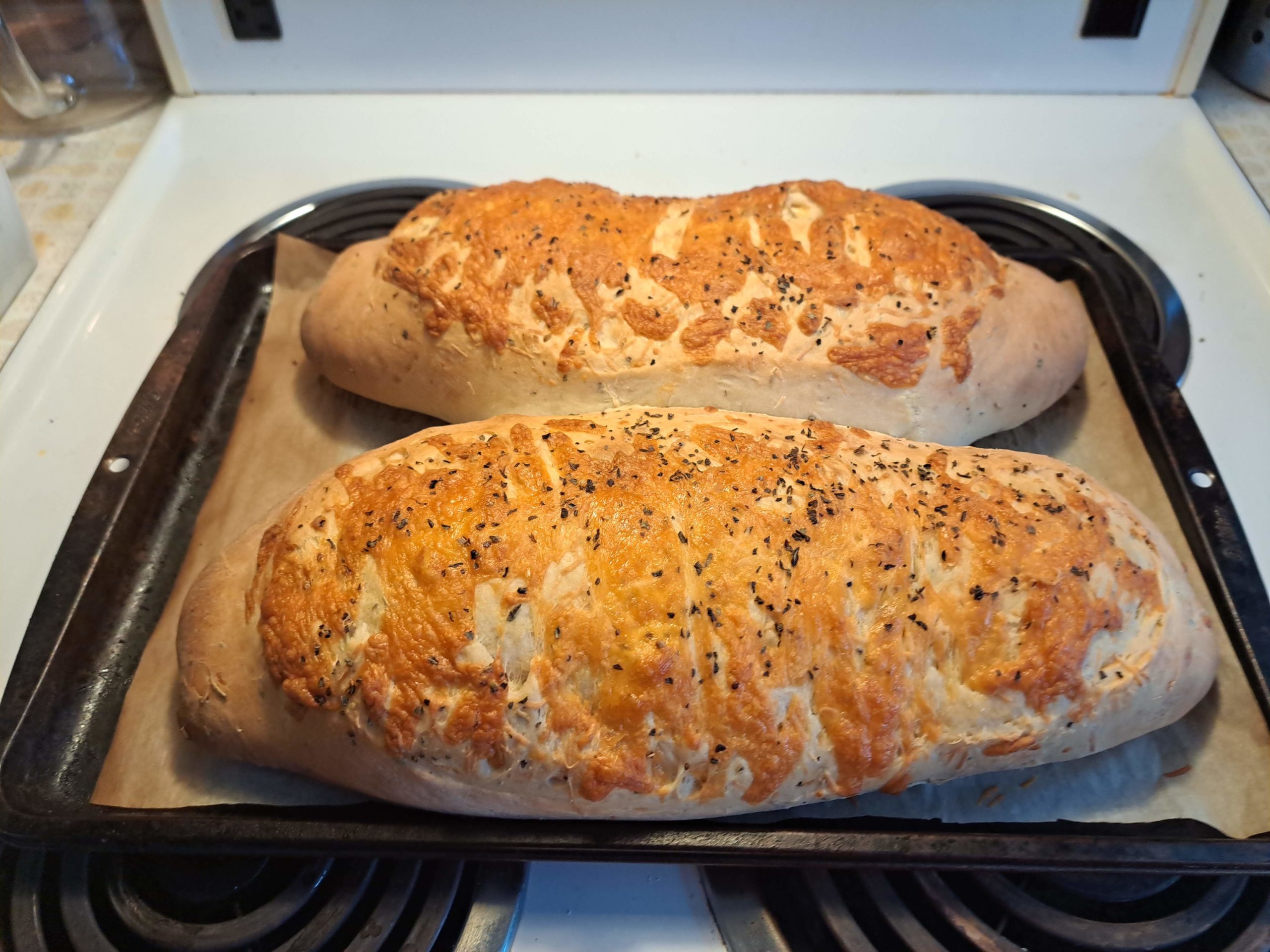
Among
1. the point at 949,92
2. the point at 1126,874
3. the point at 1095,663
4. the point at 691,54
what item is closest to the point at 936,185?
the point at 949,92

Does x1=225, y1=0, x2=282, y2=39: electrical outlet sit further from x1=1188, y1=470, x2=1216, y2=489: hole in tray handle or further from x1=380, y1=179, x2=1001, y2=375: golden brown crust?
x1=1188, y1=470, x2=1216, y2=489: hole in tray handle

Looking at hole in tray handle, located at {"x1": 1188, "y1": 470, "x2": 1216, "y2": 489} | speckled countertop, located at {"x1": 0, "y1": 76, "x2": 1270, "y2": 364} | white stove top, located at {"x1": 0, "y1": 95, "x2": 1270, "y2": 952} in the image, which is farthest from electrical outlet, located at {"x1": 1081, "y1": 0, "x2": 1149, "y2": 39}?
hole in tray handle, located at {"x1": 1188, "y1": 470, "x2": 1216, "y2": 489}

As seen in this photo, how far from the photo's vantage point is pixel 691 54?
2.26 m

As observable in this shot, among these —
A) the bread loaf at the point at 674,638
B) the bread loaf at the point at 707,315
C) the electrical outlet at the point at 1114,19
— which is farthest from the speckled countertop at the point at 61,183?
the electrical outlet at the point at 1114,19

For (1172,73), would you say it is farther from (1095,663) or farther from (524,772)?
(524,772)

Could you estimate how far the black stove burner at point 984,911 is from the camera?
1.13 meters

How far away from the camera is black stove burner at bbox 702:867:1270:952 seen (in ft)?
3.70

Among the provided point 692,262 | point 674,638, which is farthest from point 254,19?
point 674,638

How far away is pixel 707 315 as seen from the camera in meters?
1.50

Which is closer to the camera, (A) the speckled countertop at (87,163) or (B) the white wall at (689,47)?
(A) the speckled countertop at (87,163)

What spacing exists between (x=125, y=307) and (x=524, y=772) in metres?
1.45

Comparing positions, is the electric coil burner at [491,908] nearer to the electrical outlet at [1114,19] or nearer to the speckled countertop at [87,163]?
the speckled countertop at [87,163]

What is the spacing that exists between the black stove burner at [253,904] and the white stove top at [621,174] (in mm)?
660

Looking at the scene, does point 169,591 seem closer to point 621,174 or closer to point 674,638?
point 674,638
